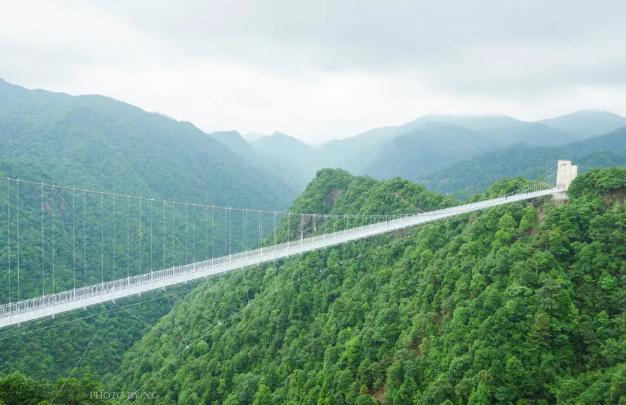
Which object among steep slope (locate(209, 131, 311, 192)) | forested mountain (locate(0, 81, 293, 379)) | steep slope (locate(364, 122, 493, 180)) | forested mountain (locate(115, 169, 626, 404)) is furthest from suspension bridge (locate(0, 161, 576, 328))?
steep slope (locate(364, 122, 493, 180))

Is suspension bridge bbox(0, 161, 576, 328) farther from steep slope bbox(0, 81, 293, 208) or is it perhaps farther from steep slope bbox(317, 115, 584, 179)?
steep slope bbox(317, 115, 584, 179)

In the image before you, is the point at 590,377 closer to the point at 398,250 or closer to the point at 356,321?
the point at 356,321

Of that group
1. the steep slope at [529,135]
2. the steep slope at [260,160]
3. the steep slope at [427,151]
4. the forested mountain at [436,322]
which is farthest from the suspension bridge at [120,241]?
the steep slope at [529,135]

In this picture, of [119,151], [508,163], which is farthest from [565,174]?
[119,151]

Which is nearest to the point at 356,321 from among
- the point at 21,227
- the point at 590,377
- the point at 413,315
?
the point at 413,315

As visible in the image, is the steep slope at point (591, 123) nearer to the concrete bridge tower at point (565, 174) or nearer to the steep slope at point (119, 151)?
the steep slope at point (119, 151)

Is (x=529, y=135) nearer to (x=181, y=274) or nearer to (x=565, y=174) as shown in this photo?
(x=565, y=174)
